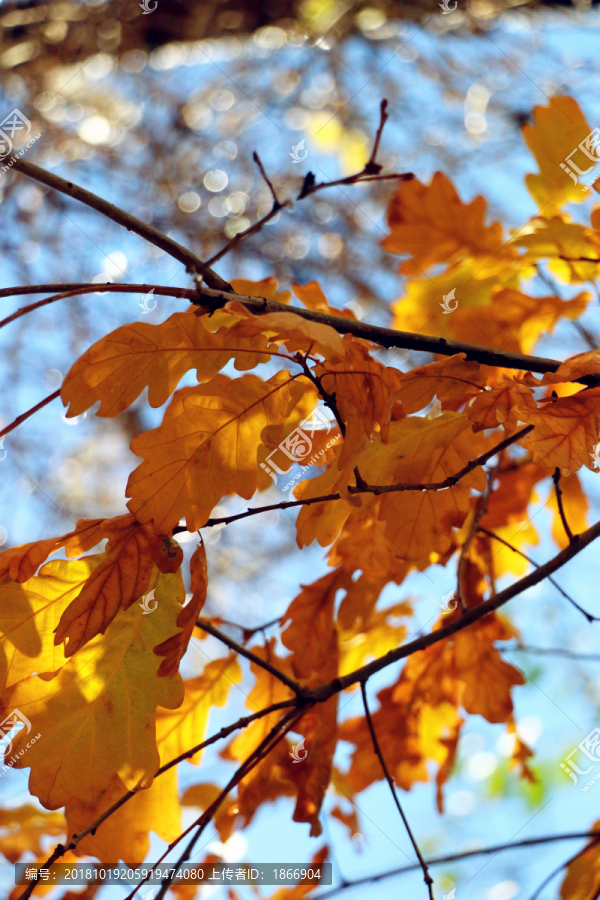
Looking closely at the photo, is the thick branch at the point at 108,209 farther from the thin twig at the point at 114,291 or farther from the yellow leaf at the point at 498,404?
the yellow leaf at the point at 498,404

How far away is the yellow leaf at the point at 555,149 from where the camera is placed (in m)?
1.02

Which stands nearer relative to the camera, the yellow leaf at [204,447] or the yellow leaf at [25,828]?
the yellow leaf at [204,447]

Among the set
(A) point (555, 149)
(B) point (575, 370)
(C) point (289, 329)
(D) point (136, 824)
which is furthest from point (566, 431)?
(D) point (136, 824)

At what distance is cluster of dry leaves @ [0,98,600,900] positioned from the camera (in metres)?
0.65

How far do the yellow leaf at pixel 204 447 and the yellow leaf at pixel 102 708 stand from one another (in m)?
0.14

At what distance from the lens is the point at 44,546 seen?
69cm

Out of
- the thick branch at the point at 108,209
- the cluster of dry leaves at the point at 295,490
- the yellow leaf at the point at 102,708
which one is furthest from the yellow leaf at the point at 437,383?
the yellow leaf at the point at 102,708

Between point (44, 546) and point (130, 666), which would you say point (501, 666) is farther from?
point (44, 546)

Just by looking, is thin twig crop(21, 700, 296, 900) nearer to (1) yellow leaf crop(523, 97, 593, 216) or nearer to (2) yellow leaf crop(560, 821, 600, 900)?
(2) yellow leaf crop(560, 821, 600, 900)

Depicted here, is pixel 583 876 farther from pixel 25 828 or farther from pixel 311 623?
pixel 25 828

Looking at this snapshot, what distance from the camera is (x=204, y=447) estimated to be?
694 millimetres

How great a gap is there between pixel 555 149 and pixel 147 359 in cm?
75

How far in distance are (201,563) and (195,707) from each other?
0.46 meters

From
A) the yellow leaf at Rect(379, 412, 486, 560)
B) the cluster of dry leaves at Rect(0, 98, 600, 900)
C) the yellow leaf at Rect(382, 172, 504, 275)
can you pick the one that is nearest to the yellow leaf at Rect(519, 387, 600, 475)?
the cluster of dry leaves at Rect(0, 98, 600, 900)
